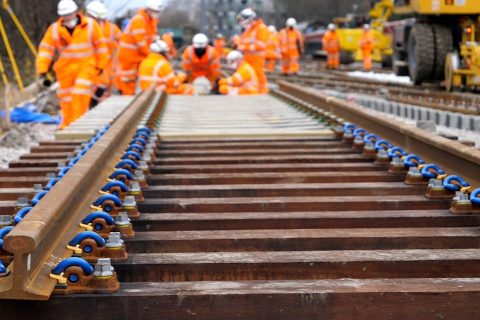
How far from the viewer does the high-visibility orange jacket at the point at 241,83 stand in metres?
12.6

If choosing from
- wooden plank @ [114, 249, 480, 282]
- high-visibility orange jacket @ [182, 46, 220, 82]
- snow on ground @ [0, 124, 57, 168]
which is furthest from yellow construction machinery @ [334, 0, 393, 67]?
wooden plank @ [114, 249, 480, 282]

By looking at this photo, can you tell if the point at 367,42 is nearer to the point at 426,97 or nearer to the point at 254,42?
the point at 254,42

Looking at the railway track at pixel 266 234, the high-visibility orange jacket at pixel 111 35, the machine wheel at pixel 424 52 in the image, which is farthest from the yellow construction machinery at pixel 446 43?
the railway track at pixel 266 234

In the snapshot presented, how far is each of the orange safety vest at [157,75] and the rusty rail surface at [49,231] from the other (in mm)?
7733

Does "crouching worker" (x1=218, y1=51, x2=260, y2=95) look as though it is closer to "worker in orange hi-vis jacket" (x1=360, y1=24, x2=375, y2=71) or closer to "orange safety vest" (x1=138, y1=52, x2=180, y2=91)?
"orange safety vest" (x1=138, y1=52, x2=180, y2=91)

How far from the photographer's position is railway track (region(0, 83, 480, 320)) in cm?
245

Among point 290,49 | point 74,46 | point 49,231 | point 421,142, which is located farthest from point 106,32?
point 290,49

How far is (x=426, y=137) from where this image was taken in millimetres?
4828

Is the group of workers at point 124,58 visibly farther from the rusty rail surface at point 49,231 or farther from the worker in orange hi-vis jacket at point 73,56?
the rusty rail surface at point 49,231

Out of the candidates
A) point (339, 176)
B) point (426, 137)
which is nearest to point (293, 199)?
point (339, 176)

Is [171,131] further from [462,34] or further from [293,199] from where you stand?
[462,34]

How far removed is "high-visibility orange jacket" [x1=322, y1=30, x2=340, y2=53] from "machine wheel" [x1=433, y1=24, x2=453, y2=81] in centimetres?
1407

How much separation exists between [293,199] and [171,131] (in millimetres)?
2894

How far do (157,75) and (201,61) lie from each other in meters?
2.58
